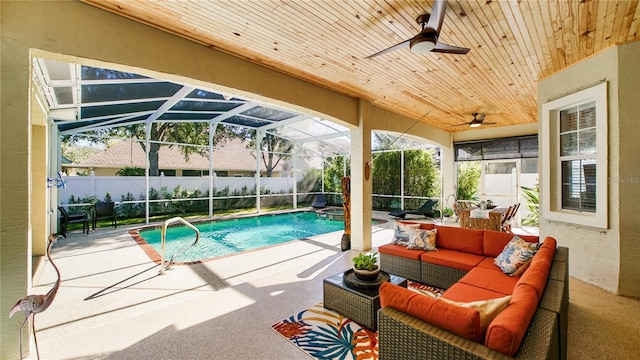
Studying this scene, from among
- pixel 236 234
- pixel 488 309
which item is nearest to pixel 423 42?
pixel 488 309

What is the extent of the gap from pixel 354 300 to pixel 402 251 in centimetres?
155

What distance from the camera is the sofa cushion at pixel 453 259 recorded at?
11.3 ft

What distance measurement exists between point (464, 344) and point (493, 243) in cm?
289

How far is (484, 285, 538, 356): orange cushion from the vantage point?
1308 millimetres

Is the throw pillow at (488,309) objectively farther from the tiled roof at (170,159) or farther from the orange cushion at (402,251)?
the tiled roof at (170,159)

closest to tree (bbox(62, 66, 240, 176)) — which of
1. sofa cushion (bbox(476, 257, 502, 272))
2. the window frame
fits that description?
sofa cushion (bbox(476, 257, 502, 272))

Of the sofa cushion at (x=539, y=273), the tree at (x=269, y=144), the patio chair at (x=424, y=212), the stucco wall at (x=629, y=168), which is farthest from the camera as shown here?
the tree at (x=269, y=144)

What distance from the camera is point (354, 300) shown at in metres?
2.83

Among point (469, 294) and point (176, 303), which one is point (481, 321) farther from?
point (176, 303)

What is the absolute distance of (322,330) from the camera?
8.89 ft

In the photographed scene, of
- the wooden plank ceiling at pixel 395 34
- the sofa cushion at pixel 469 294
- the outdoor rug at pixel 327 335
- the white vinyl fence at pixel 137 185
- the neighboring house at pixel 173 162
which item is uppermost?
the wooden plank ceiling at pixel 395 34

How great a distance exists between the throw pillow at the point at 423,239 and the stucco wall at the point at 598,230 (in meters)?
2.18

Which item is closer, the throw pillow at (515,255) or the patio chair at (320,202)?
the throw pillow at (515,255)

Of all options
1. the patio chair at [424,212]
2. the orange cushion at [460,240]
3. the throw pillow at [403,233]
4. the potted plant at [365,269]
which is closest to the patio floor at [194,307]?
the potted plant at [365,269]
